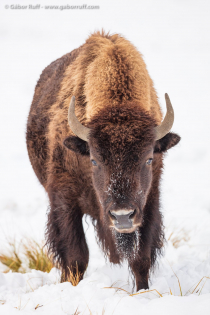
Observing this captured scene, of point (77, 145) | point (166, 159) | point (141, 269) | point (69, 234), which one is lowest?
point (166, 159)

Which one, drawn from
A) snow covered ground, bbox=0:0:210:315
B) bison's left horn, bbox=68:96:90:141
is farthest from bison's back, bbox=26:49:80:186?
bison's left horn, bbox=68:96:90:141

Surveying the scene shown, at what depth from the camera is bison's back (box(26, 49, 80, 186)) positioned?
4.93m

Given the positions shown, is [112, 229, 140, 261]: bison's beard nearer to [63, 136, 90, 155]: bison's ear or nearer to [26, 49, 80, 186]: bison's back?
[63, 136, 90, 155]: bison's ear

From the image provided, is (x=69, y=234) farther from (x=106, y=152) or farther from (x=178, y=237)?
(x=178, y=237)

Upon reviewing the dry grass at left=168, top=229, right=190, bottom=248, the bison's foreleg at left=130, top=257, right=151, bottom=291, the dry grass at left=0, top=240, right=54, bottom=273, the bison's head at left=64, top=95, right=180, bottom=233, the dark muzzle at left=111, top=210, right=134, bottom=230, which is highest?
the bison's head at left=64, top=95, right=180, bottom=233

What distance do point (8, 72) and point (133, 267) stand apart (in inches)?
655

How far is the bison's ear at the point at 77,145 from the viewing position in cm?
371

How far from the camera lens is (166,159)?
11.5 meters

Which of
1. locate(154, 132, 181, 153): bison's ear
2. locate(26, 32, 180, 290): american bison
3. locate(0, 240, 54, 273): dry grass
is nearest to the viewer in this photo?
locate(26, 32, 180, 290): american bison

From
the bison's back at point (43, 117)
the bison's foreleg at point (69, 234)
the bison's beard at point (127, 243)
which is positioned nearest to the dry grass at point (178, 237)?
the bison's foreleg at point (69, 234)

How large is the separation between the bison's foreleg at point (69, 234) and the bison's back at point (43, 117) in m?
0.78

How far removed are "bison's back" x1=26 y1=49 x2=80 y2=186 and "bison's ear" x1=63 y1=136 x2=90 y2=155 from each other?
1016mm

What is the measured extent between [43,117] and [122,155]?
2.12 m

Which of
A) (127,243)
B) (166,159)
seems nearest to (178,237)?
(127,243)
